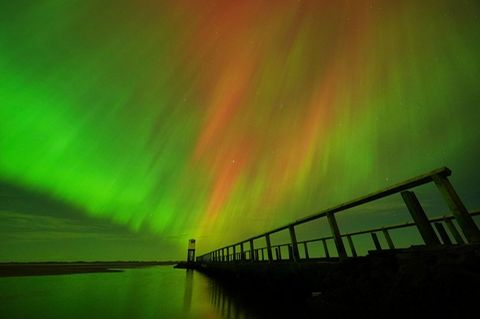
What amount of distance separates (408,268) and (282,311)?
3.85 metres

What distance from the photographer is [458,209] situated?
2285mm

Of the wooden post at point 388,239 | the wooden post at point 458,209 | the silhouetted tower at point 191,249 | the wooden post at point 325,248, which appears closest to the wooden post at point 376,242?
the wooden post at point 388,239

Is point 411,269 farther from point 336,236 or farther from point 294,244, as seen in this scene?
point 294,244

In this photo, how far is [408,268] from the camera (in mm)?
2475

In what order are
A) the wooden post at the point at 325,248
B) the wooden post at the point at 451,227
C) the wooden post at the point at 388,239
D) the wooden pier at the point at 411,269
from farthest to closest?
1. the wooden post at the point at 325,248
2. the wooden post at the point at 388,239
3. the wooden post at the point at 451,227
4. the wooden pier at the point at 411,269

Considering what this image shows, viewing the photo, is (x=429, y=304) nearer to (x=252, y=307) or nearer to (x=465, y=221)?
(x=465, y=221)

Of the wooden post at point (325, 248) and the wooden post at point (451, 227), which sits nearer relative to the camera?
the wooden post at point (451, 227)

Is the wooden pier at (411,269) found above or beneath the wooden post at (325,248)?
beneath

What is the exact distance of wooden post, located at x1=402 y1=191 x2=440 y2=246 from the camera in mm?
2662

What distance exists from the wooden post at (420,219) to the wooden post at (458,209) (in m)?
0.42

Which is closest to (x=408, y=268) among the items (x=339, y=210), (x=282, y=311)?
(x=339, y=210)

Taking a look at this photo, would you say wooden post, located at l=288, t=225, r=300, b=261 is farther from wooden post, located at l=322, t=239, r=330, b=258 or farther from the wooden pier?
wooden post, located at l=322, t=239, r=330, b=258

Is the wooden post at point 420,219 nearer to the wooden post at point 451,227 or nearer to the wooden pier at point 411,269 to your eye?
the wooden pier at point 411,269

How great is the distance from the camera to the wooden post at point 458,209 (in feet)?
7.14
